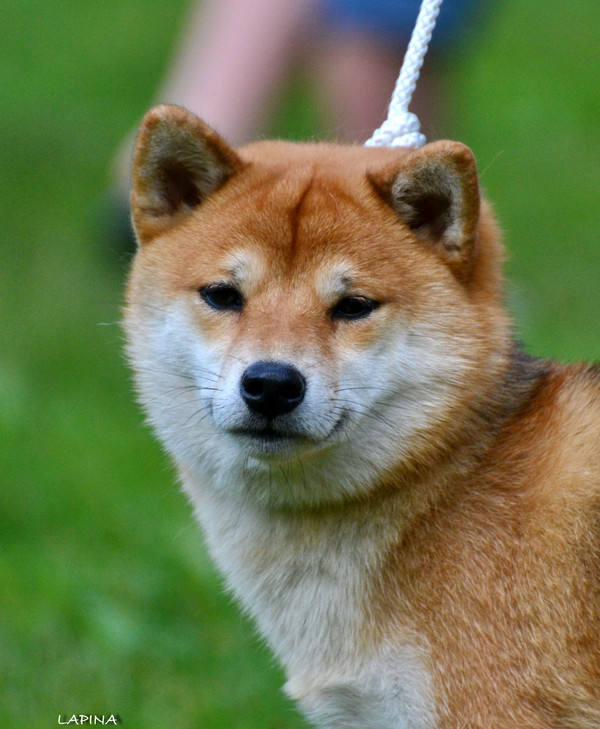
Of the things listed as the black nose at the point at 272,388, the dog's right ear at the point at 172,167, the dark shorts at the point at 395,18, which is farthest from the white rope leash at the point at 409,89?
the dark shorts at the point at 395,18

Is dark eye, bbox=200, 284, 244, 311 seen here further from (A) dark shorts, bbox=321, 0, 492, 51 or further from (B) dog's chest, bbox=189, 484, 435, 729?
(A) dark shorts, bbox=321, 0, 492, 51

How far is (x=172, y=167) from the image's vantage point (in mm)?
4188

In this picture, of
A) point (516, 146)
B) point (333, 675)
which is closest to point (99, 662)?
point (333, 675)

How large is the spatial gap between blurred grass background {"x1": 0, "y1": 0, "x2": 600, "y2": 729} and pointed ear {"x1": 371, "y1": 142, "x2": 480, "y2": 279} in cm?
68

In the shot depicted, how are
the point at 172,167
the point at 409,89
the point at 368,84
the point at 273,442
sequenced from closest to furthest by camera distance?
the point at 273,442 → the point at 172,167 → the point at 409,89 → the point at 368,84

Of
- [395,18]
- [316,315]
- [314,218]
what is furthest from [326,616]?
[395,18]

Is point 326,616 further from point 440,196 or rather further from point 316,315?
point 440,196

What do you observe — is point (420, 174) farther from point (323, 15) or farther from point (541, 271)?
point (541, 271)

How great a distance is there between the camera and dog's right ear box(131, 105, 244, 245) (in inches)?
158

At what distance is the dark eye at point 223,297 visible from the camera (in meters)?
3.95

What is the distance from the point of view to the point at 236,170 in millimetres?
4137

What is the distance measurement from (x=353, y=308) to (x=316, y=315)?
141 millimetres

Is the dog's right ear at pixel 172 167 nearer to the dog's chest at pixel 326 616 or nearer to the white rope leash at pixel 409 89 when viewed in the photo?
the white rope leash at pixel 409 89

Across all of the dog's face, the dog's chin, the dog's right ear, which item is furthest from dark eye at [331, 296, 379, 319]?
the dog's right ear
